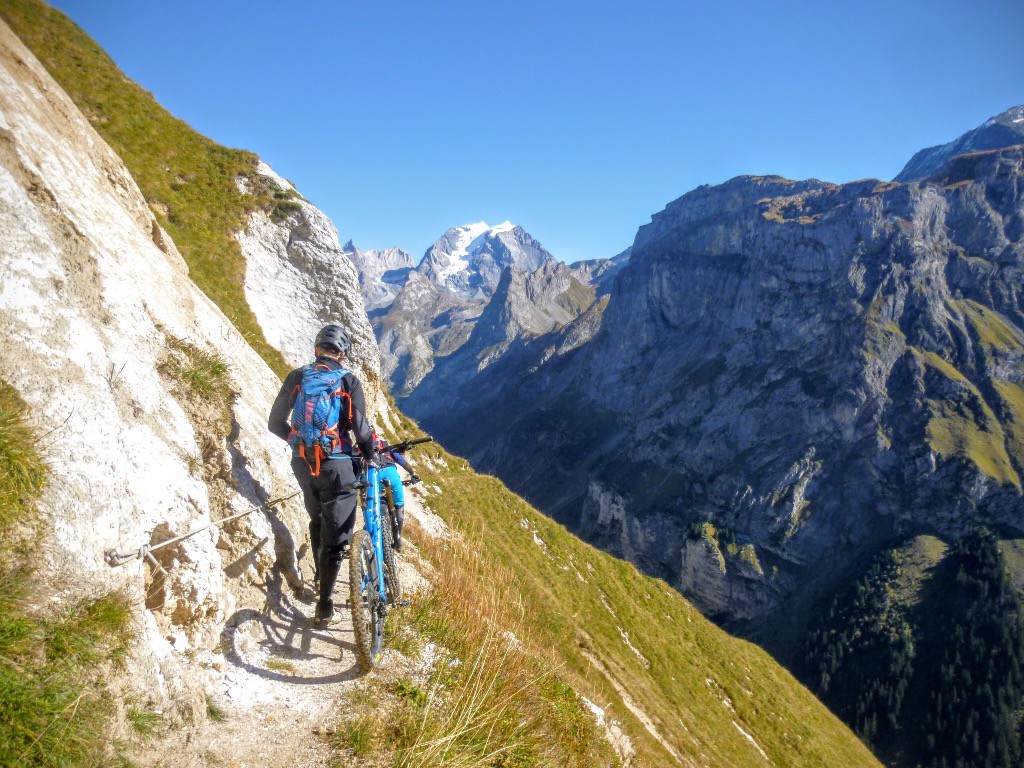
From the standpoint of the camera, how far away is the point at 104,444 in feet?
17.5

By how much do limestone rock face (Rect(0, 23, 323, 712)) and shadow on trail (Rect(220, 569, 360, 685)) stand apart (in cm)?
24

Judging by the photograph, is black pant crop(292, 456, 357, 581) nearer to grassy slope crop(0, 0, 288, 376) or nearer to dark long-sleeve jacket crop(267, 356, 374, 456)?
dark long-sleeve jacket crop(267, 356, 374, 456)

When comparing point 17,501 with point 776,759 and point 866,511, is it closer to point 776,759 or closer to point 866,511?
point 776,759

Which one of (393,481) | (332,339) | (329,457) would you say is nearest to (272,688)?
(329,457)

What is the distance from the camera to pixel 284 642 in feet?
20.6

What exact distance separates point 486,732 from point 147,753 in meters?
2.77

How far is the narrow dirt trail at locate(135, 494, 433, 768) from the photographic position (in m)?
4.40

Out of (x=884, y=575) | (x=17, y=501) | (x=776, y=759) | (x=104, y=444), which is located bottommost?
(x=884, y=575)

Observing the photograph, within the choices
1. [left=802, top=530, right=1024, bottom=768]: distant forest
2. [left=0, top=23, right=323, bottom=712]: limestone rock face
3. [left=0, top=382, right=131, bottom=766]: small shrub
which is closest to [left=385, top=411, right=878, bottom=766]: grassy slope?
[left=0, top=23, right=323, bottom=712]: limestone rock face

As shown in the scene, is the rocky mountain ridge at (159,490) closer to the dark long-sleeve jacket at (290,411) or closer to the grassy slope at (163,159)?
the dark long-sleeve jacket at (290,411)

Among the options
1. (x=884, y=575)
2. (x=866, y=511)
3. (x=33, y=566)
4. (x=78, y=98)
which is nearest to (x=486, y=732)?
(x=33, y=566)

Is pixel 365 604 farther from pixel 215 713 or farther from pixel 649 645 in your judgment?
pixel 649 645

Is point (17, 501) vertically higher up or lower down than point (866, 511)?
higher up

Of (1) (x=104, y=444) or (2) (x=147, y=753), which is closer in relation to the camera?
(2) (x=147, y=753)
